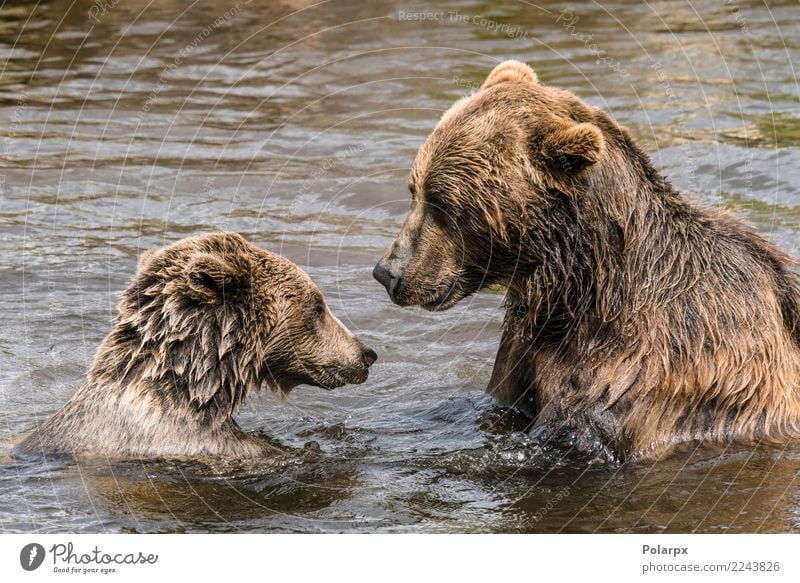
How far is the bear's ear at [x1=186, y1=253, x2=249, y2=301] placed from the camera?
8.42 m

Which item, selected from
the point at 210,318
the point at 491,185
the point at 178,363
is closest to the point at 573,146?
the point at 491,185

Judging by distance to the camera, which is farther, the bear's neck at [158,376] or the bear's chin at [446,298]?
the bear's chin at [446,298]

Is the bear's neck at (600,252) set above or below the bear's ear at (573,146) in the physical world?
below

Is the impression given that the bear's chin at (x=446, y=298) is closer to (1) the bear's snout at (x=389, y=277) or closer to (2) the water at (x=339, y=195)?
(1) the bear's snout at (x=389, y=277)

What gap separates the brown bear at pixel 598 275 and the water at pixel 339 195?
36 cm

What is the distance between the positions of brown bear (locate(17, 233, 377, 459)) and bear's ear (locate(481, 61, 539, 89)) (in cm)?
215

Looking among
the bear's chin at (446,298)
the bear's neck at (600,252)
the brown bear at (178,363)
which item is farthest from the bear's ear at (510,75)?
the brown bear at (178,363)

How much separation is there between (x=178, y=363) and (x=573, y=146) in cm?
301

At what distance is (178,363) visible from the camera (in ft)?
28.1

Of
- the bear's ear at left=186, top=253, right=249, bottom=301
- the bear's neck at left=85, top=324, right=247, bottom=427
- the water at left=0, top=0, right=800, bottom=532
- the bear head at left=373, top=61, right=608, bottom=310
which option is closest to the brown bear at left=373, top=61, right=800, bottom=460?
the bear head at left=373, top=61, right=608, bottom=310

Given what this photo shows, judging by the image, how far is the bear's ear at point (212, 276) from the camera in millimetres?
8422

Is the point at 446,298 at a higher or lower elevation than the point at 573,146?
lower

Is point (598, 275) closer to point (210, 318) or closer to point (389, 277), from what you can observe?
point (389, 277)

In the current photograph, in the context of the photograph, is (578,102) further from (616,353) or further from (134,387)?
(134,387)
